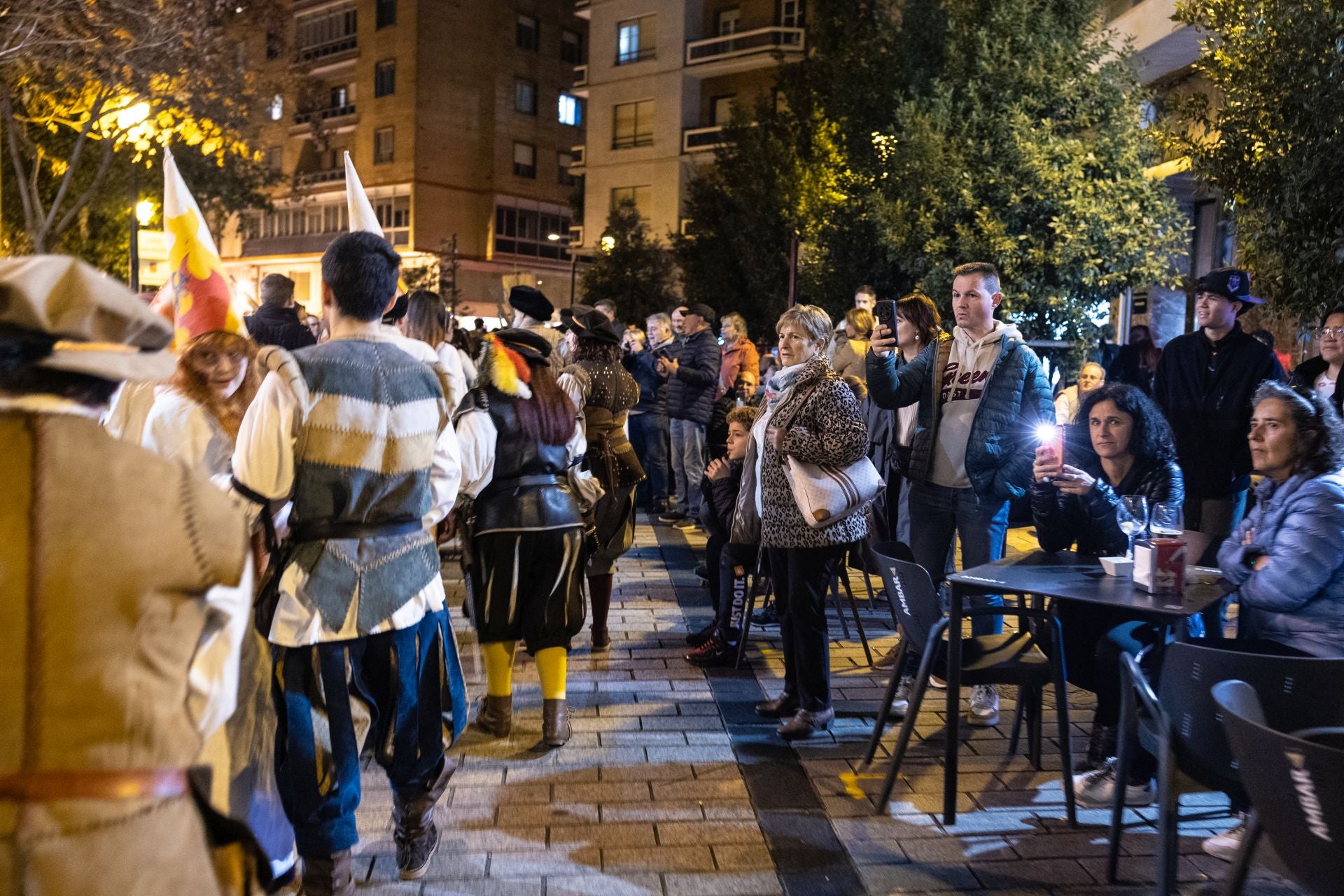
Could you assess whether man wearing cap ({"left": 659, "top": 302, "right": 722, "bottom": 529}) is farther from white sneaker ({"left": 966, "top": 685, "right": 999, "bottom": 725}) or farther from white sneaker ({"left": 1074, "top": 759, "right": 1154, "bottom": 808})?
white sneaker ({"left": 1074, "top": 759, "right": 1154, "bottom": 808})

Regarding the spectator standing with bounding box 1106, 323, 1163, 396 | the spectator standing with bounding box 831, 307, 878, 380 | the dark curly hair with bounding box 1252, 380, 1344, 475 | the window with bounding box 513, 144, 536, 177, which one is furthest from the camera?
the window with bounding box 513, 144, 536, 177

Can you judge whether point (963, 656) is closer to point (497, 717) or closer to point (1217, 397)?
point (497, 717)

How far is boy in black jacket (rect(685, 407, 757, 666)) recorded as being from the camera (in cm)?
688

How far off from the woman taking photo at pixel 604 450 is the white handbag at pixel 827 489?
2.02 metres

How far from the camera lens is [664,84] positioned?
36.5 meters

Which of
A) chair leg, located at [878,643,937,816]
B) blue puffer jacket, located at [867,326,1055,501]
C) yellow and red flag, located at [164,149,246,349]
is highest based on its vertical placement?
yellow and red flag, located at [164,149,246,349]

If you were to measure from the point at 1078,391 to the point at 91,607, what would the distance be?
9.77 m

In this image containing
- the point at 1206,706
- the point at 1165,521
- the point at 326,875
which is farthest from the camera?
the point at 1165,521

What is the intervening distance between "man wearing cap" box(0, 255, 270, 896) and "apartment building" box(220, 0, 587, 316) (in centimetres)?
4256

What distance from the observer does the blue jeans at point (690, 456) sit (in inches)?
473

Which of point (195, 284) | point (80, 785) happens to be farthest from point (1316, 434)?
point (195, 284)

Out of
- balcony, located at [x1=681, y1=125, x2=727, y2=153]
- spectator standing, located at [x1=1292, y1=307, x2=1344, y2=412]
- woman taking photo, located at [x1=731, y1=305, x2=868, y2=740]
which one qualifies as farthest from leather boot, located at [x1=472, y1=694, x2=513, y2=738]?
balcony, located at [x1=681, y1=125, x2=727, y2=153]

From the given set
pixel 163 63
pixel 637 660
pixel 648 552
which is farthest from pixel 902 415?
pixel 163 63

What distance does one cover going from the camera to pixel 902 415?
7719mm
